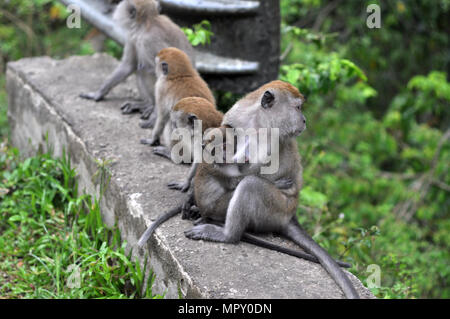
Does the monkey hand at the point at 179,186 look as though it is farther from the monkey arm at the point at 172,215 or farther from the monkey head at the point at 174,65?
the monkey head at the point at 174,65

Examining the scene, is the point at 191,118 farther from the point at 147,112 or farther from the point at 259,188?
the point at 147,112

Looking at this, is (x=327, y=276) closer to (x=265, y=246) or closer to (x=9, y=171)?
(x=265, y=246)

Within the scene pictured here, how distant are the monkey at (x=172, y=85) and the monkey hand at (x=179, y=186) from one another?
0.68 meters

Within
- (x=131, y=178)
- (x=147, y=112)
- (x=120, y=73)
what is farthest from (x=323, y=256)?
(x=120, y=73)

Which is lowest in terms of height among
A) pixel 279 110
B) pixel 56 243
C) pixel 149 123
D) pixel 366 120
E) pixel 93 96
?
pixel 366 120

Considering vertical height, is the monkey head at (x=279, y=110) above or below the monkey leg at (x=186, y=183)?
above

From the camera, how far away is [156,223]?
10.6ft

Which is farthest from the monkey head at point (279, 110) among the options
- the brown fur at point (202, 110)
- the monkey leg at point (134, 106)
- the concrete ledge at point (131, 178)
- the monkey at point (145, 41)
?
the monkey leg at point (134, 106)

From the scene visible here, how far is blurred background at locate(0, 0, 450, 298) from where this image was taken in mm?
5182

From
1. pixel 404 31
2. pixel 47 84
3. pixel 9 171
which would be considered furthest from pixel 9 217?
pixel 404 31

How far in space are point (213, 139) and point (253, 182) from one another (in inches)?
15.7

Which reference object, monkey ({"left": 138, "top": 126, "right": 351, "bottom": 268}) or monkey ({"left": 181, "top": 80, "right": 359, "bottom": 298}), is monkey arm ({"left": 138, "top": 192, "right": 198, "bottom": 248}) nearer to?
monkey ({"left": 138, "top": 126, "right": 351, "bottom": 268})

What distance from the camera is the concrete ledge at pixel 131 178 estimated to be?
2750 millimetres

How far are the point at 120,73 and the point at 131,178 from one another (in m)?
1.68
